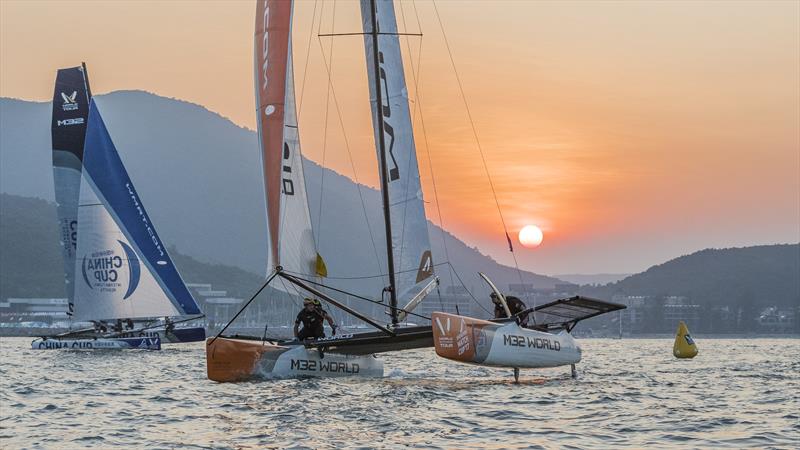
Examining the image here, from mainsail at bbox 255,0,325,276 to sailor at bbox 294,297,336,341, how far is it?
98cm

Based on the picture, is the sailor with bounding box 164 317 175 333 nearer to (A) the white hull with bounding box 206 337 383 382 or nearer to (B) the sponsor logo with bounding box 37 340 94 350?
(B) the sponsor logo with bounding box 37 340 94 350

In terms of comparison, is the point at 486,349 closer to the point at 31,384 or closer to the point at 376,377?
the point at 376,377

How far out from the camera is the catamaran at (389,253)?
93.8ft

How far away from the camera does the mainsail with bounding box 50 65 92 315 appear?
5538 cm

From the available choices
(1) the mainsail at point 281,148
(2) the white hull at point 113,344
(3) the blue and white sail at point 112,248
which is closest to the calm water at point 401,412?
(1) the mainsail at point 281,148

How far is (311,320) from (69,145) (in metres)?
29.9

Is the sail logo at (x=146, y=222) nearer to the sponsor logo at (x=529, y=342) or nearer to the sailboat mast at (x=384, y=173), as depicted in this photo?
the sailboat mast at (x=384, y=173)

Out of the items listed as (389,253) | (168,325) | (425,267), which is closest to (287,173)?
(389,253)

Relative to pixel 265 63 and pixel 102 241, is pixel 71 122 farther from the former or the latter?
pixel 265 63

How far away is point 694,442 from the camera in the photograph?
63.0ft

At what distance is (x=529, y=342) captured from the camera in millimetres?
29141

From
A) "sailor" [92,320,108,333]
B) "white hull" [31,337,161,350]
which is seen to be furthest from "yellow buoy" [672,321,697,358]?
"sailor" [92,320,108,333]

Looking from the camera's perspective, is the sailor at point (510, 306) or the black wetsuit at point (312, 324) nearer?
the black wetsuit at point (312, 324)

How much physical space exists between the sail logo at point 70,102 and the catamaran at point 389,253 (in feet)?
89.4
